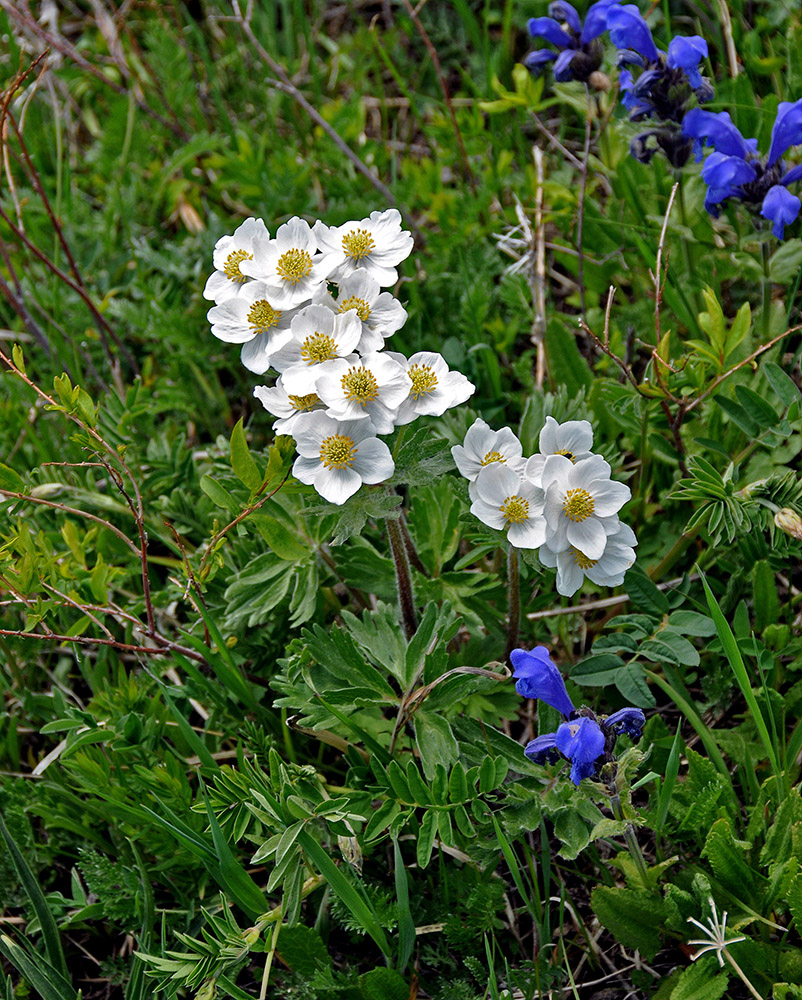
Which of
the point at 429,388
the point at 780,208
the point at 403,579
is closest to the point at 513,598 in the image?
the point at 403,579

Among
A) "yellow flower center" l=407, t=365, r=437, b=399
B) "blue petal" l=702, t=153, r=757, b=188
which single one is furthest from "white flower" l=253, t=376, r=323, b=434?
"blue petal" l=702, t=153, r=757, b=188

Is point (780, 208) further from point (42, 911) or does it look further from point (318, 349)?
point (42, 911)

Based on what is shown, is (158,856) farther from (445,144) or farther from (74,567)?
(445,144)

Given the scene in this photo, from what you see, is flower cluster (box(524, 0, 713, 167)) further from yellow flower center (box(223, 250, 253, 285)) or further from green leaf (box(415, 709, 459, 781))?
green leaf (box(415, 709, 459, 781))

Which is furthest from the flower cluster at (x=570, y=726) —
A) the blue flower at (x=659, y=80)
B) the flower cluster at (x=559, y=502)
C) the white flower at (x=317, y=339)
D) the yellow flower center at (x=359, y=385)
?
the blue flower at (x=659, y=80)

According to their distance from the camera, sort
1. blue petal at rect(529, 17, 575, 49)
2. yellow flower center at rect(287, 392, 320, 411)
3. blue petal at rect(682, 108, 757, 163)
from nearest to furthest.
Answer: yellow flower center at rect(287, 392, 320, 411), blue petal at rect(682, 108, 757, 163), blue petal at rect(529, 17, 575, 49)

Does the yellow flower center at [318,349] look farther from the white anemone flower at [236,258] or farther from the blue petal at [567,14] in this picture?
the blue petal at [567,14]
